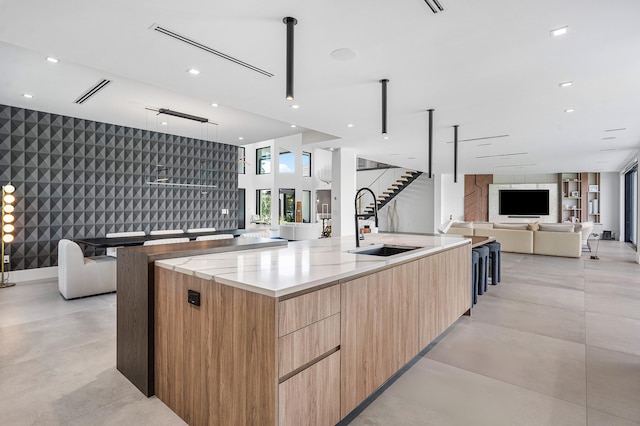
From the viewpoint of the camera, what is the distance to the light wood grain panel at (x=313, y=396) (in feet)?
4.61

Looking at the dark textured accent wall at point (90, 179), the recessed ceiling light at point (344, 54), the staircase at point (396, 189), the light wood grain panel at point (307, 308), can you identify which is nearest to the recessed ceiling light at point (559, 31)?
the recessed ceiling light at point (344, 54)

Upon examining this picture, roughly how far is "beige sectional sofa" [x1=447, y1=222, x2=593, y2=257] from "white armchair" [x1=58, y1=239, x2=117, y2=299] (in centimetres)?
839

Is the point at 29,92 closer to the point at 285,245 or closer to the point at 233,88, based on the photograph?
the point at 233,88

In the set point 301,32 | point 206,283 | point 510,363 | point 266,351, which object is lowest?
point 510,363

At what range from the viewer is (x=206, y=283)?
1.69 metres

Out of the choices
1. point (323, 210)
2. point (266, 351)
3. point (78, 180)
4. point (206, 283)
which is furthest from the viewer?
point (323, 210)

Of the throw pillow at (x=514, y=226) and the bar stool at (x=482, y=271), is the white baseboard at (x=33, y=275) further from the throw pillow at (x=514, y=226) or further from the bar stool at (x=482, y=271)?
the throw pillow at (x=514, y=226)

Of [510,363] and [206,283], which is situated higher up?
[206,283]

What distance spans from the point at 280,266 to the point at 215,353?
55 cm

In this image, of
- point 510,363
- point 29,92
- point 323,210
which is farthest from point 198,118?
point 323,210

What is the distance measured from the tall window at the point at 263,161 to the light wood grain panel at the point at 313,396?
1389 cm

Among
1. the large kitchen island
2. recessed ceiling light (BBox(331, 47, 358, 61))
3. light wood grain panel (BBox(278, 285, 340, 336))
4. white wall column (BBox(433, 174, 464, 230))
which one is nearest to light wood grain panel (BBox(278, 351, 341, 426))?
the large kitchen island

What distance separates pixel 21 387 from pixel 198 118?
4.34m

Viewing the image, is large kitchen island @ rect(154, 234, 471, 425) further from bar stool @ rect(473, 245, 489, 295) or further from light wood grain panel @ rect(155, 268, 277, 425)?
bar stool @ rect(473, 245, 489, 295)
